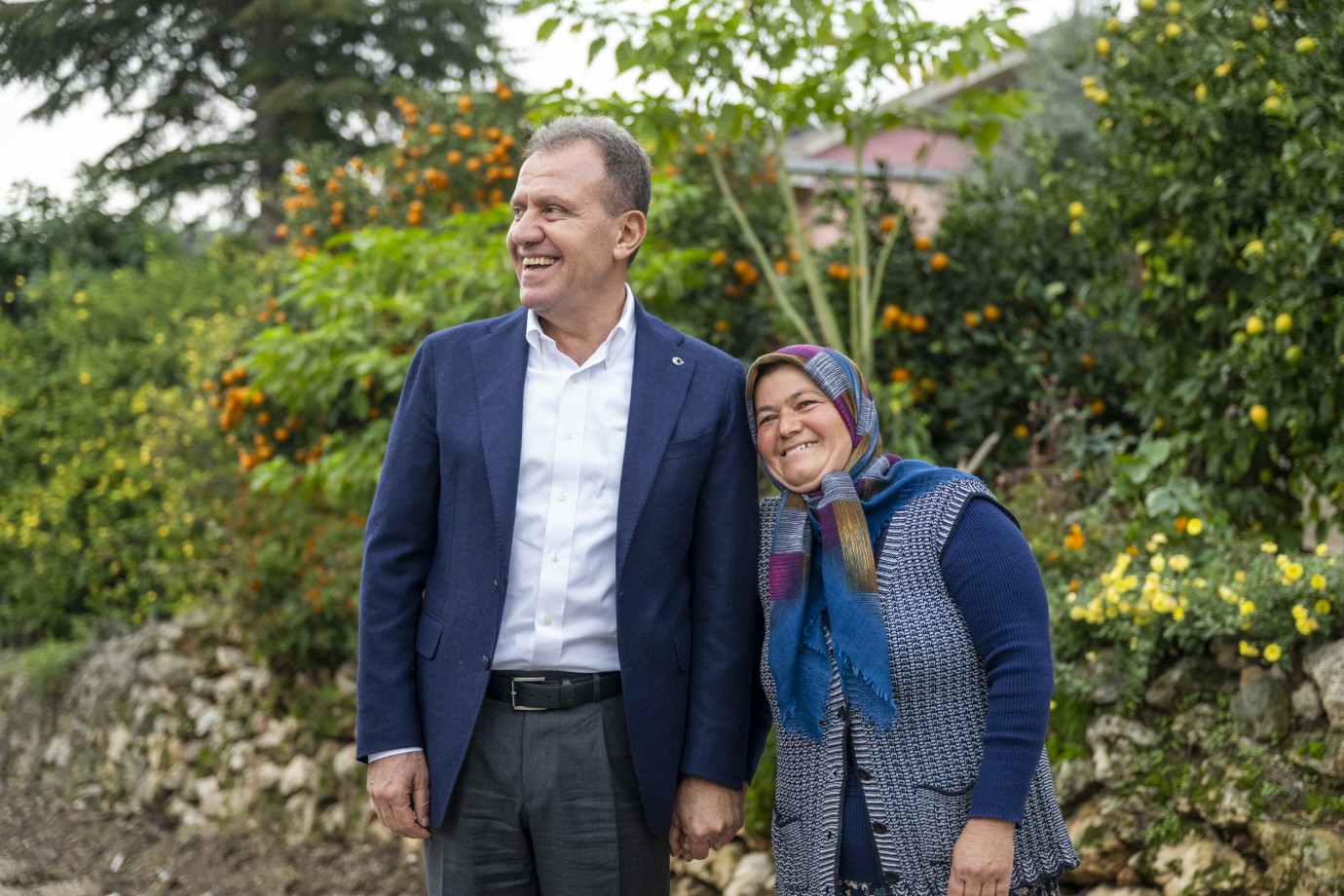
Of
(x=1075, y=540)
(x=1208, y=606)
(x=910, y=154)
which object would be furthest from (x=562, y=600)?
(x=910, y=154)

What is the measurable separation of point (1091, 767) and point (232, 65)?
1201 centimetres

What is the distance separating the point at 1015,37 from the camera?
388 centimetres

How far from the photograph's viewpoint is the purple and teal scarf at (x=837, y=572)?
1851mm

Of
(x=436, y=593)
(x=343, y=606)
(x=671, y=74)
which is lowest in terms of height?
(x=343, y=606)

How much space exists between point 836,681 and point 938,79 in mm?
2947

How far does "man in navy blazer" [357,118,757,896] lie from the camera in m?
2.05

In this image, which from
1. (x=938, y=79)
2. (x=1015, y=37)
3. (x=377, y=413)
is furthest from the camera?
(x=377, y=413)

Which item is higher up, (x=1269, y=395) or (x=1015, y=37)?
(x=1015, y=37)

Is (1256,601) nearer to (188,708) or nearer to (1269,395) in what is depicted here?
(1269,395)

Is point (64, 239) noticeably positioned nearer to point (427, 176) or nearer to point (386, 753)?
point (427, 176)

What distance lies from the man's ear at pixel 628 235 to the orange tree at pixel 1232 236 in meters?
2.19

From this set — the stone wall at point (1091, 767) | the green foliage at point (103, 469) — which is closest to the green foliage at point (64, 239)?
the green foliage at point (103, 469)

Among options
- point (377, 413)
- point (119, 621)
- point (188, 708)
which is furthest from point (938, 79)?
point (119, 621)

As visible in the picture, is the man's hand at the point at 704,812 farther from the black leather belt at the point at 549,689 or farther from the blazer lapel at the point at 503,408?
the blazer lapel at the point at 503,408
